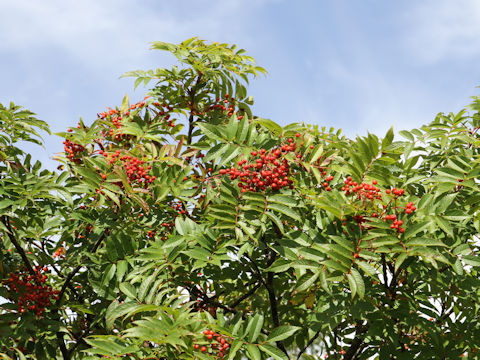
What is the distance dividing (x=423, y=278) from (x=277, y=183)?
64.7 inches

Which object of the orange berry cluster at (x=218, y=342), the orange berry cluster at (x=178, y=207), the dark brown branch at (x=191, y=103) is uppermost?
the dark brown branch at (x=191, y=103)

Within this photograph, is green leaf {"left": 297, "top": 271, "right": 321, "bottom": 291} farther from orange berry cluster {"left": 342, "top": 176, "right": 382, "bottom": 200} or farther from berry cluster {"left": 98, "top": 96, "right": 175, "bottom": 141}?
berry cluster {"left": 98, "top": 96, "right": 175, "bottom": 141}

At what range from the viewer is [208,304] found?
17.1 ft

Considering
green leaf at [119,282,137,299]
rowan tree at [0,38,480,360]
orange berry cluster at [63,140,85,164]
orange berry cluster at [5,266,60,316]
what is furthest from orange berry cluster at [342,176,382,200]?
orange berry cluster at [5,266,60,316]

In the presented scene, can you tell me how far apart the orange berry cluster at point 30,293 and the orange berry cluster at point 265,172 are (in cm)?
245

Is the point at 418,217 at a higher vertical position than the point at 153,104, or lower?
lower

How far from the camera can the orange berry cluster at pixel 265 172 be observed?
3.90 meters

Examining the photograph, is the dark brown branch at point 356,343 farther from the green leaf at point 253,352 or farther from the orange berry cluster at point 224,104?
the orange berry cluster at point 224,104

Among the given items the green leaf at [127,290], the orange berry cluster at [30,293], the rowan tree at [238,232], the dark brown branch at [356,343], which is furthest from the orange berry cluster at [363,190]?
the orange berry cluster at [30,293]

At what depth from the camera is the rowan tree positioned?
3.63 meters

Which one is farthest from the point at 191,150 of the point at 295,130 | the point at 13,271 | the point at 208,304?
the point at 13,271

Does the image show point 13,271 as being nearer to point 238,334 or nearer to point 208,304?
point 208,304

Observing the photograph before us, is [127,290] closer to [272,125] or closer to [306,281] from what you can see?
[306,281]

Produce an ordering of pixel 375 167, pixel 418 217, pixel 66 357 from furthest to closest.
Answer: pixel 66 357 → pixel 375 167 → pixel 418 217
